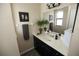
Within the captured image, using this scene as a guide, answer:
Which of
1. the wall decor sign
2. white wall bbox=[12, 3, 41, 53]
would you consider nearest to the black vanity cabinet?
white wall bbox=[12, 3, 41, 53]

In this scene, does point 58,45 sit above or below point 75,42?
below

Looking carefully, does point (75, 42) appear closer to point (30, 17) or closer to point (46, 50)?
point (46, 50)

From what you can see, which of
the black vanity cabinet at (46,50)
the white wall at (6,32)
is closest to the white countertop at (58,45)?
the black vanity cabinet at (46,50)

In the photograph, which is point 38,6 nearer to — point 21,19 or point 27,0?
point 21,19

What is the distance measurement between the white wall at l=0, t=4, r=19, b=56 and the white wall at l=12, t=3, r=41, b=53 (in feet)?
4.04

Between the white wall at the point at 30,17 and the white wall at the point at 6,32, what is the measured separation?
1231 millimetres

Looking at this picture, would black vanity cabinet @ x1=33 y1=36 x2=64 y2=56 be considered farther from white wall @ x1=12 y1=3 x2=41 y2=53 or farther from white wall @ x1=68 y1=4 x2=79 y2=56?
white wall @ x1=12 y1=3 x2=41 y2=53

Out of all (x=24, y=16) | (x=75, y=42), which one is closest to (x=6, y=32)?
(x=75, y=42)

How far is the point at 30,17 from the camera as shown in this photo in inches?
85.2

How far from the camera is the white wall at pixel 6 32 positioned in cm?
68

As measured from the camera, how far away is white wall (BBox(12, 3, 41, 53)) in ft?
6.18

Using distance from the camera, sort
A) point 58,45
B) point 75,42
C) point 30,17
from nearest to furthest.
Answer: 1. point 75,42
2. point 58,45
3. point 30,17

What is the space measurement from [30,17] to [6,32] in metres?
1.52

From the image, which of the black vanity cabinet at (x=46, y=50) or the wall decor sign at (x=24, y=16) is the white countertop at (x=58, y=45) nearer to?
the black vanity cabinet at (x=46, y=50)
